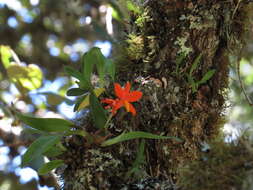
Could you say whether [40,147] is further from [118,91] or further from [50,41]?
[50,41]

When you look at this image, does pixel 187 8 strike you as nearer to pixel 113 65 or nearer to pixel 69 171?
pixel 113 65

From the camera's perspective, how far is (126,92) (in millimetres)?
1126

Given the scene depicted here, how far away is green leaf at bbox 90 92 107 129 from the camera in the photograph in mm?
1134

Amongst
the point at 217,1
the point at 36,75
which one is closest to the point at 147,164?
the point at 217,1

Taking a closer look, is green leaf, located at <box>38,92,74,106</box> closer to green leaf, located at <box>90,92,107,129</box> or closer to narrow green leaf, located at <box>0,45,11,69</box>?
narrow green leaf, located at <box>0,45,11,69</box>

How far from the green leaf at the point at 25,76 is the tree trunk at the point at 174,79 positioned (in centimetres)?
99

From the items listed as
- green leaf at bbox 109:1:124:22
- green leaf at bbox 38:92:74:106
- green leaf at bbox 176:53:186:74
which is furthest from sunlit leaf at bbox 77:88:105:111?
green leaf at bbox 38:92:74:106

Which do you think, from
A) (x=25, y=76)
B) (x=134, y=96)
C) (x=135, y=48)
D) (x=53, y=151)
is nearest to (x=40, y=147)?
(x=53, y=151)

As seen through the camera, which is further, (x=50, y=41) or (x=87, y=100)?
(x=50, y=41)

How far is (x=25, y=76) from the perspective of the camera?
2.23 metres

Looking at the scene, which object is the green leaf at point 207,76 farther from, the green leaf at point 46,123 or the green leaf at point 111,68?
the green leaf at point 46,123

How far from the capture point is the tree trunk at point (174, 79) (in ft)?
3.91

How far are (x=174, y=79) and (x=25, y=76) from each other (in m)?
1.22

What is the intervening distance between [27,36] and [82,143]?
3.19 metres
